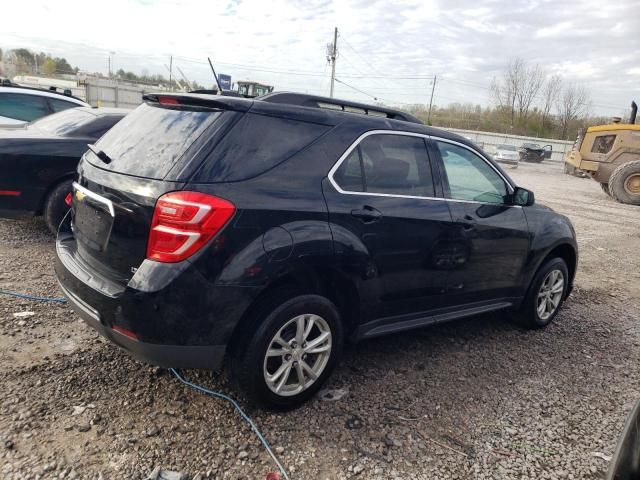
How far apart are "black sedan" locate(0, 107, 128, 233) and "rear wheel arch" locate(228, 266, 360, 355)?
372 centimetres

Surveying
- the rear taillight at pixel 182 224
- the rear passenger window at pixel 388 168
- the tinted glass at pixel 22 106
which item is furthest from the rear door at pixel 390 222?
the tinted glass at pixel 22 106

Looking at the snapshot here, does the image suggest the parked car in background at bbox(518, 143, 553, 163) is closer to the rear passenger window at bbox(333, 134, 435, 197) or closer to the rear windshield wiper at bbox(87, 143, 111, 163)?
the rear passenger window at bbox(333, 134, 435, 197)

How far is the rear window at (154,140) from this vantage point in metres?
2.64

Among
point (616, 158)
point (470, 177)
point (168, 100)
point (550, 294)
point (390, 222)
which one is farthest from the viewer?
point (616, 158)

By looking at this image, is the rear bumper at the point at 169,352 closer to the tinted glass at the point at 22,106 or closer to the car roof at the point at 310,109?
the car roof at the point at 310,109

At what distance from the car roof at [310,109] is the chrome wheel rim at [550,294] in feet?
5.85

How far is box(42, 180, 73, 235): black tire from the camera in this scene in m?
5.44

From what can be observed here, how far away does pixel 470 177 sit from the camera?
13.0 ft

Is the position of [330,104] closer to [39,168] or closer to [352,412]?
[352,412]

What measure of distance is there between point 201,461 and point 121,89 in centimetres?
3501

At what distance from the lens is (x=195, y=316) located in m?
2.47

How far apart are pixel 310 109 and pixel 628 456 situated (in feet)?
7.68

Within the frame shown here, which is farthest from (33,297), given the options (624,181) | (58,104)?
(624,181)

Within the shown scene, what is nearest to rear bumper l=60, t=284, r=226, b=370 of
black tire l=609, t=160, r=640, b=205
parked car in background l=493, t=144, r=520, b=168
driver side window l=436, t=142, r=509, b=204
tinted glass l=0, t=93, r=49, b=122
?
driver side window l=436, t=142, r=509, b=204
